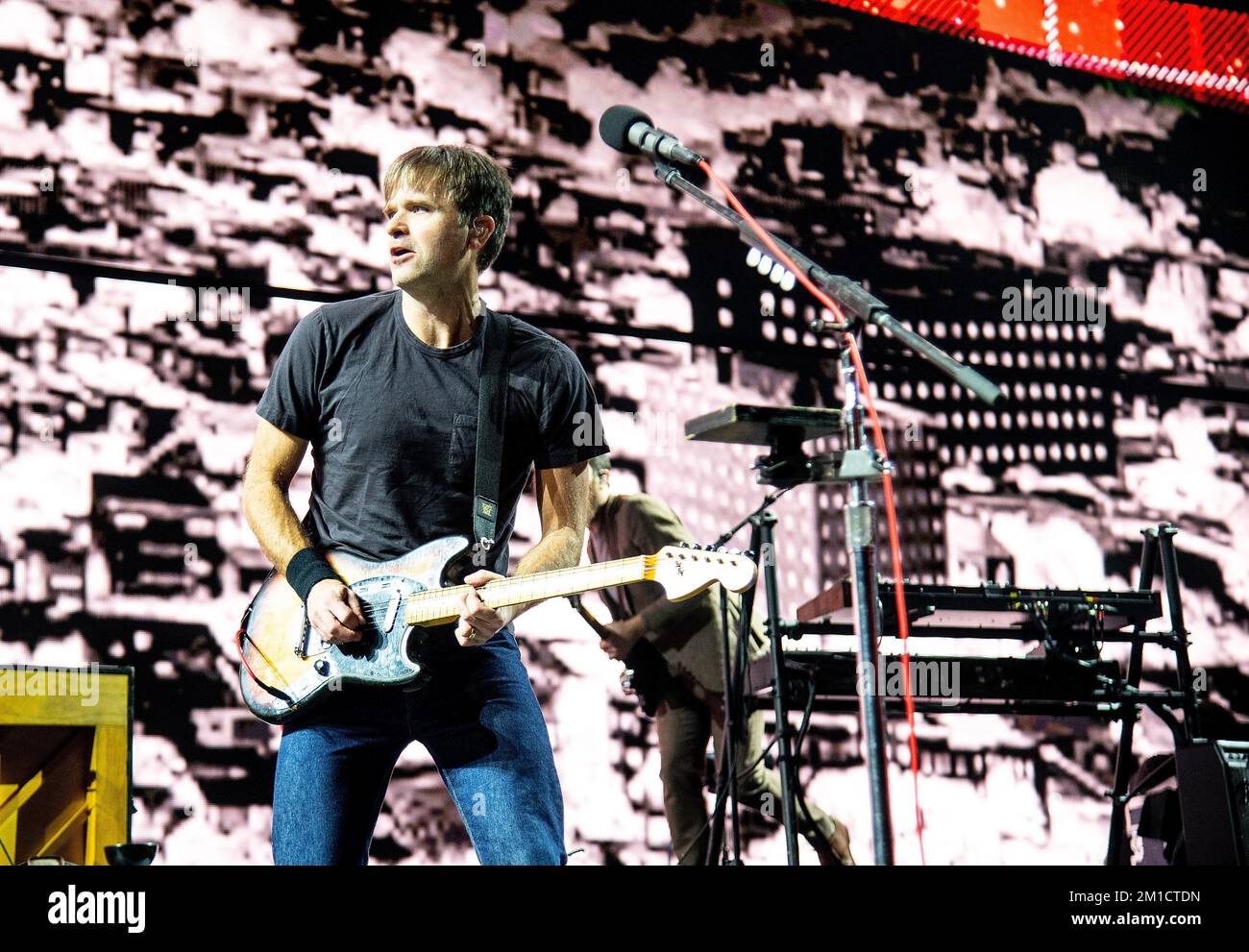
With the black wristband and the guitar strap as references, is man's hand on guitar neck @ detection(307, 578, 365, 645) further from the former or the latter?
the guitar strap

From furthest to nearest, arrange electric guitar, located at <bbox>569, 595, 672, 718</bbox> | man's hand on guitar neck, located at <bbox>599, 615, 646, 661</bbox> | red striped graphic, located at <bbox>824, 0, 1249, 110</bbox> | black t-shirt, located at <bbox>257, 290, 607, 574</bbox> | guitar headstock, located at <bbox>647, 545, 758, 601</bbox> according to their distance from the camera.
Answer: red striped graphic, located at <bbox>824, 0, 1249, 110</bbox>
electric guitar, located at <bbox>569, 595, 672, 718</bbox>
man's hand on guitar neck, located at <bbox>599, 615, 646, 661</bbox>
guitar headstock, located at <bbox>647, 545, 758, 601</bbox>
black t-shirt, located at <bbox>257, 290, 607, 574</bbox>

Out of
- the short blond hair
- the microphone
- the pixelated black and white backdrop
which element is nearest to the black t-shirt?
the short blond hair

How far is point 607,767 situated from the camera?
545cm

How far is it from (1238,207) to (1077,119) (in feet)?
3.36

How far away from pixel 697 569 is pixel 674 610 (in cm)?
217

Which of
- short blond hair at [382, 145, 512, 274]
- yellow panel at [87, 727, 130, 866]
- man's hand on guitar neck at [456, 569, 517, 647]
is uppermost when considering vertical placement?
short blond hair at [382, 145, 512, 274]

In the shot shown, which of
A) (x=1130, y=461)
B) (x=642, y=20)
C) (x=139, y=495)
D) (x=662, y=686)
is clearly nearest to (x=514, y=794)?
(x=662, y=686)

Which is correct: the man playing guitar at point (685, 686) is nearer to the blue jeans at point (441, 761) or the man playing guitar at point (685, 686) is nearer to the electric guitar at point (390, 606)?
the electric guitar at point (390, 606)

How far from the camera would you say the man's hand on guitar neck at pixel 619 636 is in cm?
491

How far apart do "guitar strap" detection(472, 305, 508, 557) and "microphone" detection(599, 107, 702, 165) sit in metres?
0.53

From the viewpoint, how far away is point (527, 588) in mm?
2627

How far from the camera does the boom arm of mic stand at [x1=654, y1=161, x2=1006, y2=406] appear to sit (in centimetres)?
226

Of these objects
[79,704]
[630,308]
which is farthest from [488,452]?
[630,308]

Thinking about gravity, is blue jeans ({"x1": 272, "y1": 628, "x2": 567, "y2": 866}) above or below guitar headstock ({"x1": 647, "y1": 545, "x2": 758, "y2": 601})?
below
